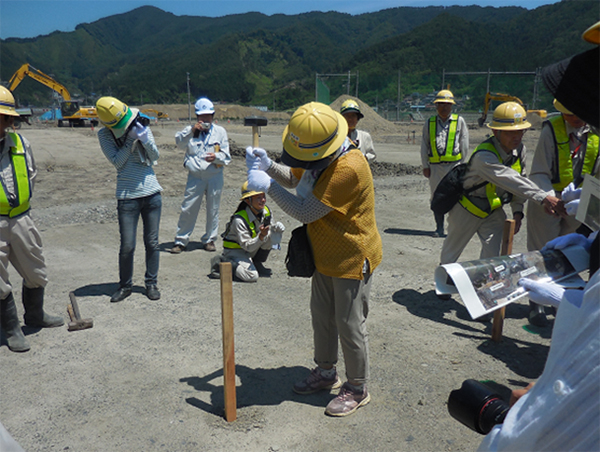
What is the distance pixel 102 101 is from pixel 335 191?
305 cm

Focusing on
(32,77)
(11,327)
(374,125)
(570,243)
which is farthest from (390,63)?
(570,243)

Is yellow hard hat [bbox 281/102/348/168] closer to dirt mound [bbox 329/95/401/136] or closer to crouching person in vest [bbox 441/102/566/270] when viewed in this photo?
crouching person in vest [bbox 441/102/566/270]

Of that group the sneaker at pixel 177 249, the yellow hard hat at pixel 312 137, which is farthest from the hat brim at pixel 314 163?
the sneaker at pixel 177 249

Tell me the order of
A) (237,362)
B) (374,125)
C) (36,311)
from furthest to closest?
(374,125), (36,311), (237,362)

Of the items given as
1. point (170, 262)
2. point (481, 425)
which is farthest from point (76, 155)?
point (481, 425)

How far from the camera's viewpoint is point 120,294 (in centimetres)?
512

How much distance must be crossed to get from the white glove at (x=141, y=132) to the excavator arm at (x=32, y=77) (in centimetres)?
2561

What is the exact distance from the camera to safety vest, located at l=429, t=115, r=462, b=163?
7027 millimetres

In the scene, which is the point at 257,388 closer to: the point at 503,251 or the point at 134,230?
the point at 503,251

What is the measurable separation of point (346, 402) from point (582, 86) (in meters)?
2.57

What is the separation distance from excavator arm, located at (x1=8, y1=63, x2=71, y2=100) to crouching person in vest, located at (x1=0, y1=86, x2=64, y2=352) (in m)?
26.1

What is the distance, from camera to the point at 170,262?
6.39m

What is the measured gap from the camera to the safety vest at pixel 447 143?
23.1 ft

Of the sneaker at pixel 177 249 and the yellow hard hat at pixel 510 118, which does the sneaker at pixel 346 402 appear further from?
the sneaker at pixel 177 249
